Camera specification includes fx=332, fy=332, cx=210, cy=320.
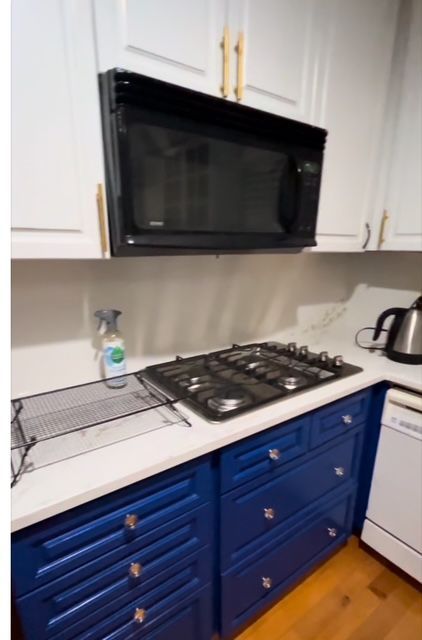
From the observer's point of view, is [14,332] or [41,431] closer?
[41,431]

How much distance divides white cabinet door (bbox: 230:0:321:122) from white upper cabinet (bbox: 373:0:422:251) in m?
0.51

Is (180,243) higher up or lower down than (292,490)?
higher up

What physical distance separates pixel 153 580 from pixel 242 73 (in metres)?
1.41

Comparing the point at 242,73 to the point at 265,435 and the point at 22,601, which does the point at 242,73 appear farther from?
the point at 22,601

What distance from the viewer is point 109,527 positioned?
736 millimetres

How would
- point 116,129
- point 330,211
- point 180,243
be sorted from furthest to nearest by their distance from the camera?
point 330,211 → point 180,243 → point 116,129

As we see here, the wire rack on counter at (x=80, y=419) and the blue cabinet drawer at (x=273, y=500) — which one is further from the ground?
the wire rack on counter at (x=80, y=419)

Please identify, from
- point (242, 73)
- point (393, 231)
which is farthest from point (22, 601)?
point (393, 231)

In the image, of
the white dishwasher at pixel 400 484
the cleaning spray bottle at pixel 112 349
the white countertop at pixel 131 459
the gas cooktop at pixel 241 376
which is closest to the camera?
the white countertop at pixel 131 459

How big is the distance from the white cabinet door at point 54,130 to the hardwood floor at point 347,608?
149cm

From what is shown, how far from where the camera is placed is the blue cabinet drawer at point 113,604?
2.24 ft

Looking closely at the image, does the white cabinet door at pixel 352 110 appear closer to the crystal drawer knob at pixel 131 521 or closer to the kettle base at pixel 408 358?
the kettle base at pixel 408 358

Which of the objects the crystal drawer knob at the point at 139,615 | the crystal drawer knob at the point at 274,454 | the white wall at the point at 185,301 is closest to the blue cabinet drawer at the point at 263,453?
the crystal drawer knob at the point at 274,454

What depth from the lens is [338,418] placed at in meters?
1.22
